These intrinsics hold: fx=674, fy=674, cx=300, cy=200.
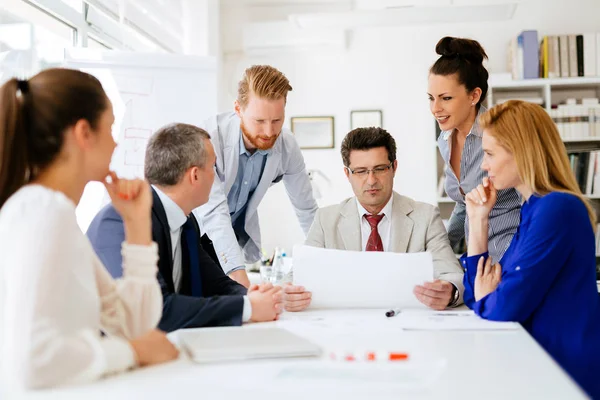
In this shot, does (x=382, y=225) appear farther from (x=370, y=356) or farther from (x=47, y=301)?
(x=47, y=301)

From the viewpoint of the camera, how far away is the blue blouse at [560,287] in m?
1.59

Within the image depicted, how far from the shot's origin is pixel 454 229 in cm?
265

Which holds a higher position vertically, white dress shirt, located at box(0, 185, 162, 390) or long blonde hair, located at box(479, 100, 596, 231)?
long blonde hair, located at box(479, 100, 596, 231)

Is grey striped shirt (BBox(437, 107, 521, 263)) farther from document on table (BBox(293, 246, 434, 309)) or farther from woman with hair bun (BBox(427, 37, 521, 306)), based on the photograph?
document on table (BBox(293, 246, 434, 309))

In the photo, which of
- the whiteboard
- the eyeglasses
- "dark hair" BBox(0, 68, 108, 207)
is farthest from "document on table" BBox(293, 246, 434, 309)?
the whiteboard

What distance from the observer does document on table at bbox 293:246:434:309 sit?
198cm

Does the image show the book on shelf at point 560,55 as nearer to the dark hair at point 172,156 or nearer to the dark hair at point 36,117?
the dark hair at point 172,156

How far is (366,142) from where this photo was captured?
99.6 inches

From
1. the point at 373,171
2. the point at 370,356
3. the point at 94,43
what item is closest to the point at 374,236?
the point at 373,171

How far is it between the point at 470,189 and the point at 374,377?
148cm

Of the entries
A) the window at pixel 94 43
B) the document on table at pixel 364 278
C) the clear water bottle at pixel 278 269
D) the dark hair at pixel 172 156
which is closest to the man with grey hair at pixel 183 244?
the dark hair at pixel 172 156

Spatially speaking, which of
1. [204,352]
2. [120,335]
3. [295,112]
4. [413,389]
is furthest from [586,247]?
[295,112]

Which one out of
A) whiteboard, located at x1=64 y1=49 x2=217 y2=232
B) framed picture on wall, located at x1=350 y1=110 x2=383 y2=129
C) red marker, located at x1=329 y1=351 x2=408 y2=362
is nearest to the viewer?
red marker, located at x1=329 y1=351 x2=408 y2=362

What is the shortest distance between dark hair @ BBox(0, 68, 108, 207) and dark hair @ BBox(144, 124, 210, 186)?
67 centimetres
